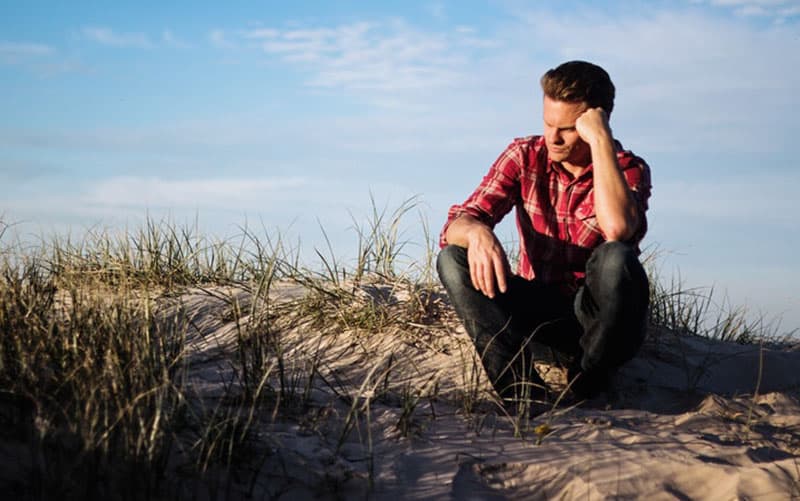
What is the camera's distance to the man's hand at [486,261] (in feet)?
12.0

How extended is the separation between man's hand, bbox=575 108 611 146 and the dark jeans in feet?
1.54

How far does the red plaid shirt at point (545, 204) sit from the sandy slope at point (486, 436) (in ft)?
1.90

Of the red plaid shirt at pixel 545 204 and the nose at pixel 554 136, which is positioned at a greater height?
the nose at pixel 554 136

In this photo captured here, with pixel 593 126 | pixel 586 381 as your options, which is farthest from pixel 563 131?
pixel 586 381

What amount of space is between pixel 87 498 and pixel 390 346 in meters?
2.36

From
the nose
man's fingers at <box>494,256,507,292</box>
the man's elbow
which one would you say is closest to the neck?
the nose

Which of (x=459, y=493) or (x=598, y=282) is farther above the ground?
(x=598, y=282)

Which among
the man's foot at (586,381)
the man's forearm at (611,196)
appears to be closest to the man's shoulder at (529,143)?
the man's forearm at (611,196)

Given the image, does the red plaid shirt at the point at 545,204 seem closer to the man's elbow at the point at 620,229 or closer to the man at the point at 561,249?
the man at the point at 561,249

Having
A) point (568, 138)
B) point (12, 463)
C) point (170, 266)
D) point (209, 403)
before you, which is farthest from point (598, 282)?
point (170, 266)

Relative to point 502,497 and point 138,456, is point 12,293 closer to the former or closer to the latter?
point 138,456

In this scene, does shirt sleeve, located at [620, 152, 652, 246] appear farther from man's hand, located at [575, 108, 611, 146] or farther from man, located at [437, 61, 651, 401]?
man's hand, located at [575, 108, 611, 146]

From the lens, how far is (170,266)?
232 inches

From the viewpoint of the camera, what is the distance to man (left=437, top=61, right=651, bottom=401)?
3.74 meters
